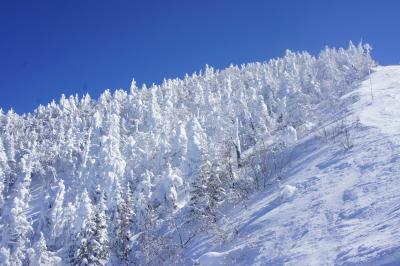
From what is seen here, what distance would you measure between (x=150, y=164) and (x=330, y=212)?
2305 inches

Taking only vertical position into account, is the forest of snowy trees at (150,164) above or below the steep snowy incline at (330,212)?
above

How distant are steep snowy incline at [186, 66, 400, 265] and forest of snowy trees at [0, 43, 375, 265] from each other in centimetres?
407

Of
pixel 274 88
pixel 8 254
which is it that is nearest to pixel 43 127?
pixel 274 88

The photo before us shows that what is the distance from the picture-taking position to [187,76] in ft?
598

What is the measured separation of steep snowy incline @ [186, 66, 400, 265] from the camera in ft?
63.6

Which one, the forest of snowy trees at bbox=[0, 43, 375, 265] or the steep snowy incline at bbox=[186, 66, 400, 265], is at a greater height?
the forest of snowy trees at bbox=[0, 43, 375, 265]

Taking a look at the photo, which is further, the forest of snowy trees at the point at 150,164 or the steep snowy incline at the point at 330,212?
the forest of snowy trees at the point at 150,164

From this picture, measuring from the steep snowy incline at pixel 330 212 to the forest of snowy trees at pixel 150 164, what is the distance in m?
4.07

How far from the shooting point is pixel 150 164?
3184 inches

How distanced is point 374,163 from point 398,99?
2550cm

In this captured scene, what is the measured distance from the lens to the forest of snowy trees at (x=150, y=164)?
41.1 m

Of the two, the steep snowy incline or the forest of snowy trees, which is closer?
the steep snowy incline

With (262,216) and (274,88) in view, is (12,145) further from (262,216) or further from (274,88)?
(262,216)

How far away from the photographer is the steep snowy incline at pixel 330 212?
1938 centimetres
